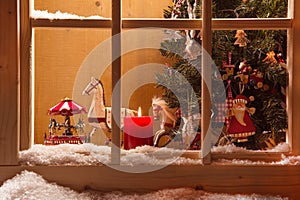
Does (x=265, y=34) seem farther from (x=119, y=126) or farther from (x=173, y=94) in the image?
(x=119, y=126)

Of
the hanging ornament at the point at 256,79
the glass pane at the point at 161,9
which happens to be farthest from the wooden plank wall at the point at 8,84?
the hanging ornament at the point at 256,79

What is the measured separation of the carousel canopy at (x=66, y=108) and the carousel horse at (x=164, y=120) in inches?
5.9

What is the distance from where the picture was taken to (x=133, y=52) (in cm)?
98

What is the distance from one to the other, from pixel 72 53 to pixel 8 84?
23 cm

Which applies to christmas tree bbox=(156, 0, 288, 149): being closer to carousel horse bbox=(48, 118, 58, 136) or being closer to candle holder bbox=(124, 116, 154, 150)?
candle holder bbox=(124, 116, 154, 150)

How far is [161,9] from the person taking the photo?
3.30 ft

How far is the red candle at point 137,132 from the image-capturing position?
2.88 ft

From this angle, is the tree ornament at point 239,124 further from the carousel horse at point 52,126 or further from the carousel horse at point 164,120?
the carousel horse at point 52,126

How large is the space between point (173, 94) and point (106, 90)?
14 cm

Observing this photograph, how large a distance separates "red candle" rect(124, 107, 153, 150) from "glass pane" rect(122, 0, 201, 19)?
0.22 metres

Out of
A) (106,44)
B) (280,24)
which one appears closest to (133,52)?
(106,44)

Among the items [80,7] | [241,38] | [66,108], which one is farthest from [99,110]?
[241,38]

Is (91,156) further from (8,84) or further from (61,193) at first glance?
(8,84)

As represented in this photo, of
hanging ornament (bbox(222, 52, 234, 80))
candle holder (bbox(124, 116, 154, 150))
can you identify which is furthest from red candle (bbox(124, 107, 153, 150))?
hanging ornament (bbox(222, 52, 234, 80))
